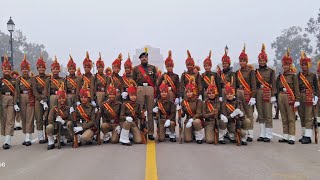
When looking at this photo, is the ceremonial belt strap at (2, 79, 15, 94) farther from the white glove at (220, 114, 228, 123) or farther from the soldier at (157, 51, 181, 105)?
the white glove at (220, 114, 228, 123)

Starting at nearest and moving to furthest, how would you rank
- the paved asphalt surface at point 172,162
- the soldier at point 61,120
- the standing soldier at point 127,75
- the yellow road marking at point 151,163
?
the yellow road marking at point 151,163
the paved asphalt surface at point 172,162
the soldier at point 61,120
the standing soldier at point 127,75

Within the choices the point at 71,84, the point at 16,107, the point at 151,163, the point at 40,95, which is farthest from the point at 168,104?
the point at 16,107

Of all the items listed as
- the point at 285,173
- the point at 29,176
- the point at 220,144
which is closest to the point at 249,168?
the point at 285,173

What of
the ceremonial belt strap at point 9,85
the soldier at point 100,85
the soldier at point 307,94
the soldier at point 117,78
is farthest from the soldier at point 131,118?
the soldier at point 307,94

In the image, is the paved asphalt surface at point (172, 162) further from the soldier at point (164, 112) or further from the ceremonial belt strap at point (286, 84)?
the ceremonial belt strap at point (286, 84)

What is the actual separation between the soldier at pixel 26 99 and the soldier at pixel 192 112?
12.0 feet

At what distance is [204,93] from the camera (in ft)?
31.4

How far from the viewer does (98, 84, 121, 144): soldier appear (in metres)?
8.73

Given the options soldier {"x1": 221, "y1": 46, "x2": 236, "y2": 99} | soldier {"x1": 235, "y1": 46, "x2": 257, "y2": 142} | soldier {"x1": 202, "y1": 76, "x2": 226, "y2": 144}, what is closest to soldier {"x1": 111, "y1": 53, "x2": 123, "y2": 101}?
soldier {"x1": 202, "y1": 76, "x2": 226, "y2": 144}

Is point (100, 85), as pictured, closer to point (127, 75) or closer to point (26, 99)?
point (127, 75)

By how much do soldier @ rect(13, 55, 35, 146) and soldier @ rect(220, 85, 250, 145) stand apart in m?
4.54

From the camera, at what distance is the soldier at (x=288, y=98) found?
8695 millimetres

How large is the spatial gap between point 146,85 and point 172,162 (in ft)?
10.9

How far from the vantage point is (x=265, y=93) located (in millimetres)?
9055
